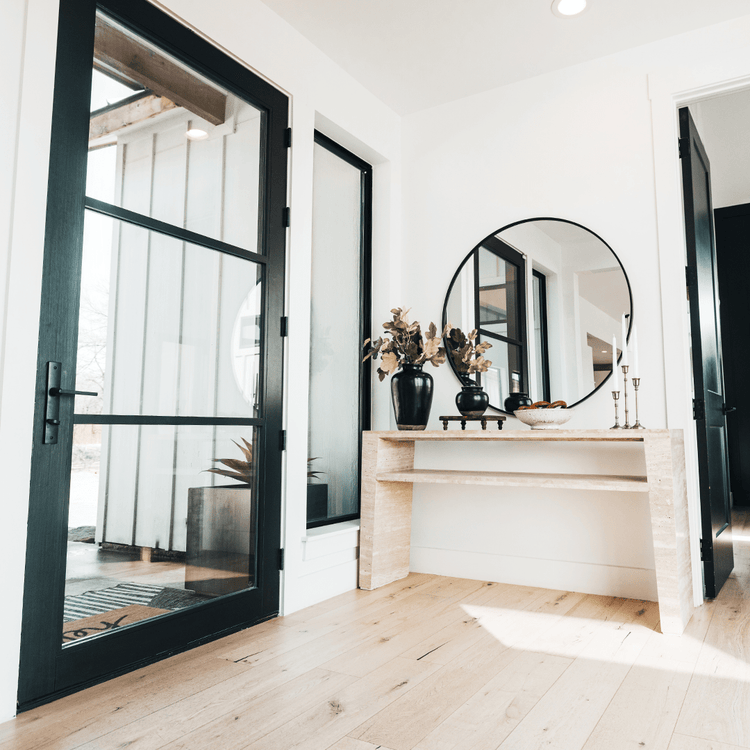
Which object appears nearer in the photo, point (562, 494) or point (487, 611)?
point (487, 611)

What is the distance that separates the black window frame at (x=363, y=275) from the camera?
3357mm

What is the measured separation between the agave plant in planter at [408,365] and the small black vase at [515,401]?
1.34 feet

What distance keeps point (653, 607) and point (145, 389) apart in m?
2.26

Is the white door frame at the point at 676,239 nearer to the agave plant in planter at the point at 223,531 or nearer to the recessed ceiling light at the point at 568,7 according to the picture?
the recessed ceiling light at the point at 568,7

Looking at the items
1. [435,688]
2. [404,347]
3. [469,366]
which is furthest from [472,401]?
[435,688]

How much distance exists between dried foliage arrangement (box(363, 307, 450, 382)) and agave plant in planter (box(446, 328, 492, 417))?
0.14 meters

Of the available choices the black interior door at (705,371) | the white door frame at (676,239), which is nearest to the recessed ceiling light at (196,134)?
the white door frame at (676,239)

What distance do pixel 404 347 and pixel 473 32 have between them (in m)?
1.51

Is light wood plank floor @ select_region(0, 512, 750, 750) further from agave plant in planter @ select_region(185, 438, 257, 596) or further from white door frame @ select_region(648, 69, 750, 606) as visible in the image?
white door frame @ select_region(648, 69, 750, 606)

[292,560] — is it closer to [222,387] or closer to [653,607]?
[222,387]

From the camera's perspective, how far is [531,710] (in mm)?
1675

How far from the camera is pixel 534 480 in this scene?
103 inches

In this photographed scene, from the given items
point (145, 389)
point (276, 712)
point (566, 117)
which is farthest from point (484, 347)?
point (276, 712)

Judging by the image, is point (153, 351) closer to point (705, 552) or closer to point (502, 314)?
point (502, 314)
